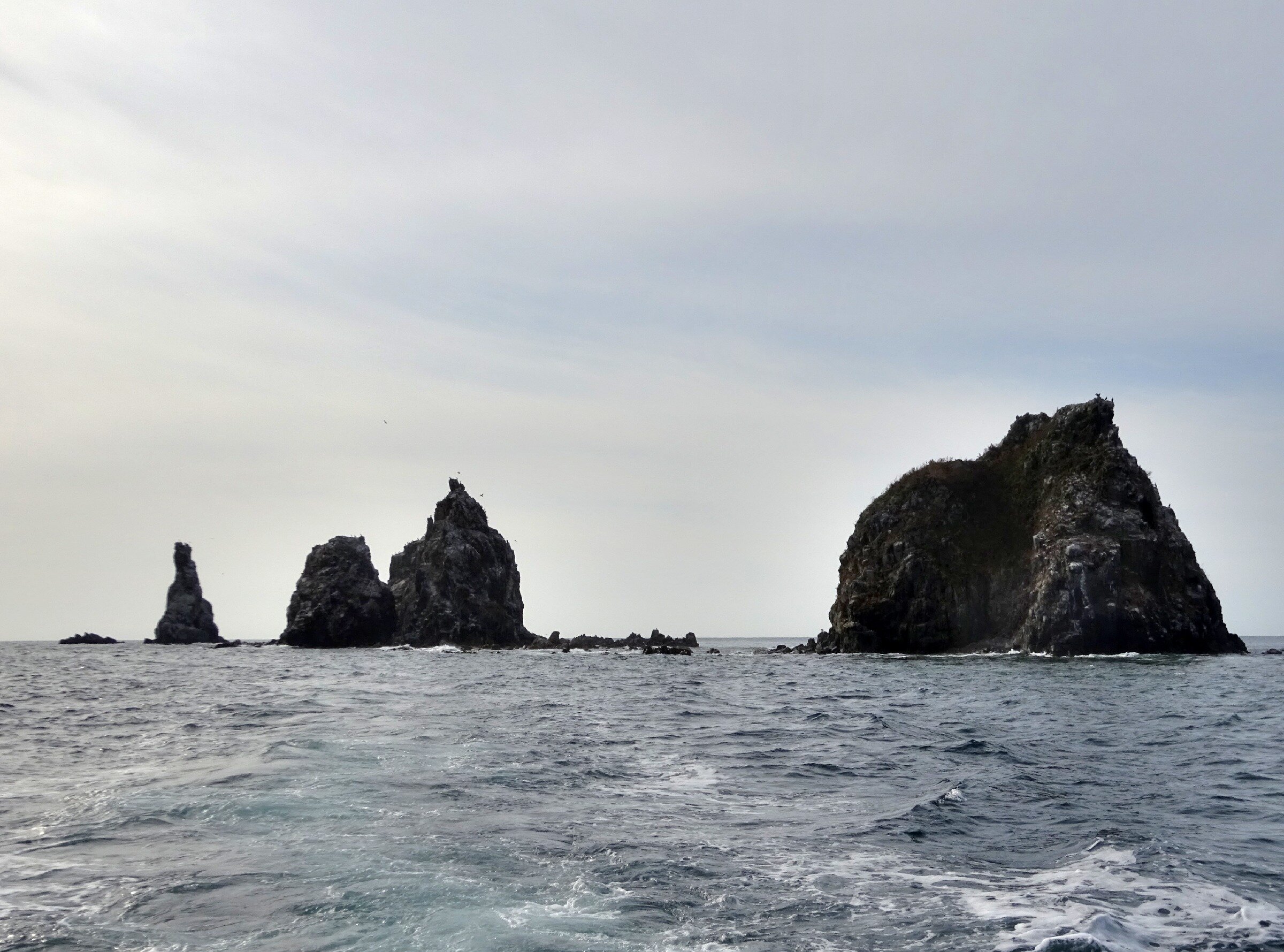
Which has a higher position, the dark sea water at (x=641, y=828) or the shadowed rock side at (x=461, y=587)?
the shadowed rock side at (x=461, y=587)

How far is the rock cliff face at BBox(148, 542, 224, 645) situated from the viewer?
169250 mm

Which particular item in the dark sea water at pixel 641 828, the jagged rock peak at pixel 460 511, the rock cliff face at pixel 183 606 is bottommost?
the dark sea water at pixel 641 828

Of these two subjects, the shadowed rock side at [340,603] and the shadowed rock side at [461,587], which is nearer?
the shadowed rock side at [461,587]

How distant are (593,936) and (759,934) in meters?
2.17

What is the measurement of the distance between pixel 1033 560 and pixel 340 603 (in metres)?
98.9

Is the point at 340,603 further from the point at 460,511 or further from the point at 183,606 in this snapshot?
the point at 183,606

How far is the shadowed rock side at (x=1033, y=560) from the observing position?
87.6 meters

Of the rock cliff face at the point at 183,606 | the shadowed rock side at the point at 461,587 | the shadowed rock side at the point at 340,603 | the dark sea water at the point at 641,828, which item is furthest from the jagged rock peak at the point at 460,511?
the dark sea water at the point at 641,828

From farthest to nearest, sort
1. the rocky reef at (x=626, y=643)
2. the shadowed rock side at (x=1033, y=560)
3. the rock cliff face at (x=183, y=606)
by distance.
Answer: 1. the rock cliff face at (x=183, y=606)
2. the rocky reef at (x=626, y=643)
3. the shadowed rock side at (x=1033, y=560)

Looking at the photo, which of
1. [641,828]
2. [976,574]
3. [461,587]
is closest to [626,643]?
[461,587]

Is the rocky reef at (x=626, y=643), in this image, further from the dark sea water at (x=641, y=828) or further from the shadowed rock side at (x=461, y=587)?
the dark sea water at (x=641, y=828)

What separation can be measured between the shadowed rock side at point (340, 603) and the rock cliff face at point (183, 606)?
1367 inches

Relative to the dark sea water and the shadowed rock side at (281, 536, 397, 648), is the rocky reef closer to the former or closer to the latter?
the shadowed rock side at (281, 536, 397, 648)

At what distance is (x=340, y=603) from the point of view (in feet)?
462
